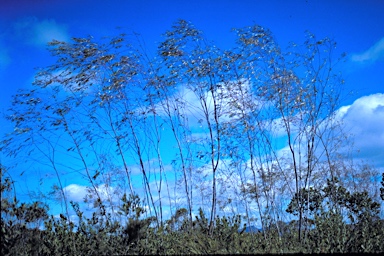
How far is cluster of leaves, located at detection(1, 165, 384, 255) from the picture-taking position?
3744 mm

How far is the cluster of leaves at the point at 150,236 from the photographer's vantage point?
3.74 meters

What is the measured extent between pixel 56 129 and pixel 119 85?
106 centimetres

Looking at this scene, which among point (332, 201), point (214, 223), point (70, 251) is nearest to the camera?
point (70, 251)

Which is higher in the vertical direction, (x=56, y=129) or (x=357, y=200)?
(x=56, y=129)

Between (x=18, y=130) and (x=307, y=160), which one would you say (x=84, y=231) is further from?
(x=307, y=160)

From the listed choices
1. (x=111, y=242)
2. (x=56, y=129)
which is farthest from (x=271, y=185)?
(x=56, y=129)

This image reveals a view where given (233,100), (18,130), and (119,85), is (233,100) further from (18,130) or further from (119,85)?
(18,130)

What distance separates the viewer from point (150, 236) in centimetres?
425

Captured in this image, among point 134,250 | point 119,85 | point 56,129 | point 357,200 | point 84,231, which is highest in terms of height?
point 119,85

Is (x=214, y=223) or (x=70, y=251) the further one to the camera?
(x=214, y=223)

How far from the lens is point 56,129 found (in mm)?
5453

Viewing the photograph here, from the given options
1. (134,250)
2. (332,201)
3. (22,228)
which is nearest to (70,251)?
(22,228)

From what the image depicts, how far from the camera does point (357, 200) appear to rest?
6.61m

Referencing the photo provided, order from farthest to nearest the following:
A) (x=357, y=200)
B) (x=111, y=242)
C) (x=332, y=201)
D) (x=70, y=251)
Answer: (x=357, y=200), (x=332, y=201), (x=70, y=251), (x=111, y=242)
